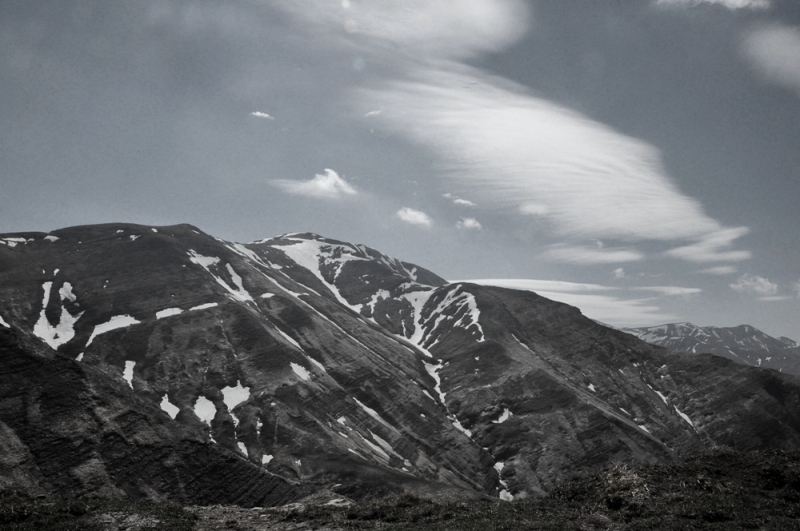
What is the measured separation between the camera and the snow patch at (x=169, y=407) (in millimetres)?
86500

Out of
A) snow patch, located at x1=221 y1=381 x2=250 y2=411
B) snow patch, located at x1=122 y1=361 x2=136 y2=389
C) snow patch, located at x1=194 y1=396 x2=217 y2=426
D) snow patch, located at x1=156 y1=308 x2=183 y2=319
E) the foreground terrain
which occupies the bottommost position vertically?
snow patch, located at x1=194 y1=396 x2=217 y2=426

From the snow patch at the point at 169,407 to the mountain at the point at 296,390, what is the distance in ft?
1.60

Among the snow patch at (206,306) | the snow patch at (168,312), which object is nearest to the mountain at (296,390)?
the snow patch at (168,312)

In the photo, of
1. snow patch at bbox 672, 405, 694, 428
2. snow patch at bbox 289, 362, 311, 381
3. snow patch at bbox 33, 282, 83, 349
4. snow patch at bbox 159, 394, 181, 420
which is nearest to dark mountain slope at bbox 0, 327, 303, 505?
snow patch at bbox 159, 394, 181, 420

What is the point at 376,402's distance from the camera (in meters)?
113

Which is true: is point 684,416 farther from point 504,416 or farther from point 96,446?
point 96,446

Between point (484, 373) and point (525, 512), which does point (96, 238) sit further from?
point (525, 512)

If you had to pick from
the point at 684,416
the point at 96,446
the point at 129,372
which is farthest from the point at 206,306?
the point at 684,416

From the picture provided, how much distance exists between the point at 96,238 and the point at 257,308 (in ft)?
242

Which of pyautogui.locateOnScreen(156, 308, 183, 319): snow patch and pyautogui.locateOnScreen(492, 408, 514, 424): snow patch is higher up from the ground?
pyautogui.locateOnScreen(156, 308, 183, 319): snow patch

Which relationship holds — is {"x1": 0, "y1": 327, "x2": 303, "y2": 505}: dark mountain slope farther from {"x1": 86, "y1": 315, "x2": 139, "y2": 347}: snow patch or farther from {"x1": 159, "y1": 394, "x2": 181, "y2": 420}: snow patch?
{"x1": 86, "y1": 315, "x2": 139, "y2": 347}: snow patch

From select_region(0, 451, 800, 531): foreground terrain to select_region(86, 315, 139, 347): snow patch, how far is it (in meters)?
104

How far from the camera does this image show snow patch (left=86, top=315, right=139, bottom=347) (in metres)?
109

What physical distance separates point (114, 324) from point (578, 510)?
12505 cm
